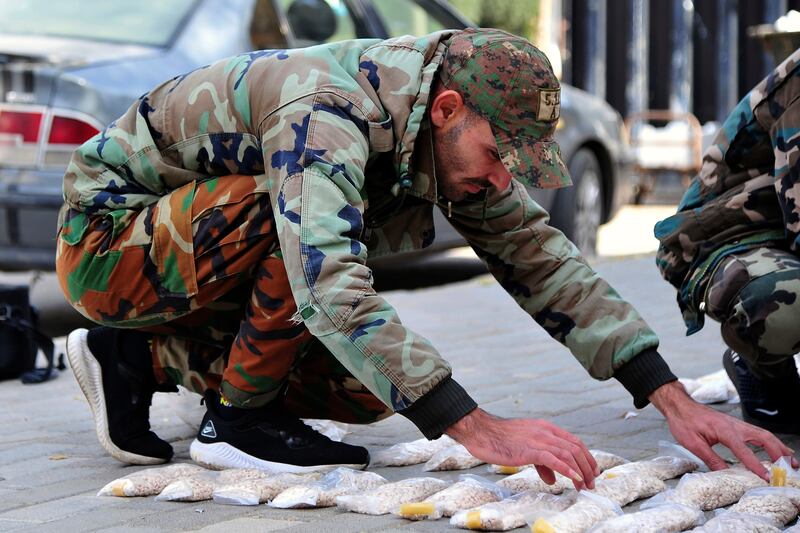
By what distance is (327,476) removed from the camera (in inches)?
117

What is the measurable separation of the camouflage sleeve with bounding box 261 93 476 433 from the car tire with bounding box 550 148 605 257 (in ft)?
15.4

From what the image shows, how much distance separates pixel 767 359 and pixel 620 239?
22.4 ft

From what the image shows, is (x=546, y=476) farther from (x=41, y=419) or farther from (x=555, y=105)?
(x=41, y=419)

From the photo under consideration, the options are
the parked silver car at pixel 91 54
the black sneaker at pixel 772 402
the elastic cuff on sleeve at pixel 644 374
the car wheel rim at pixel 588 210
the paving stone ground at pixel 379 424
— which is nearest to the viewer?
the paving stone ground at pixel 379 424

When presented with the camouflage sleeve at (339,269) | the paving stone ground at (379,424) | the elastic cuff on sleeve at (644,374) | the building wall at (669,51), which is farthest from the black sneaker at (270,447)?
the building wall at (669,51)

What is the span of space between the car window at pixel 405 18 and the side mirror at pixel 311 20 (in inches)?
17.5

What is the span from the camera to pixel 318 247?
2627 mm

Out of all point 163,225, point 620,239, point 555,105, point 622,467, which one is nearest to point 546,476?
point 622,467

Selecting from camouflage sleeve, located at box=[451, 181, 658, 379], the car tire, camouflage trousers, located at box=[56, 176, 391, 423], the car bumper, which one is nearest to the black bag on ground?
the car bumper

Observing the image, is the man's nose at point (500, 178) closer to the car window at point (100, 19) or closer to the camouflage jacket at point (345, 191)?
the camouflage jacket at point (345, 191)

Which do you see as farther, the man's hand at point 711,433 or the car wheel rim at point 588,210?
the car wheel rim at point 588,210

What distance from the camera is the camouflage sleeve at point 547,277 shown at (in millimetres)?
3133

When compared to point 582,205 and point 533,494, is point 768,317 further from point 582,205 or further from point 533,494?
point 582,205

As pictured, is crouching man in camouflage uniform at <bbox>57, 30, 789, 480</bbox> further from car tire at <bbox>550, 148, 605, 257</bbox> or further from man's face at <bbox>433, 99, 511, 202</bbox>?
car tire at <bbox>550, 148, 605, 257</bbox>
